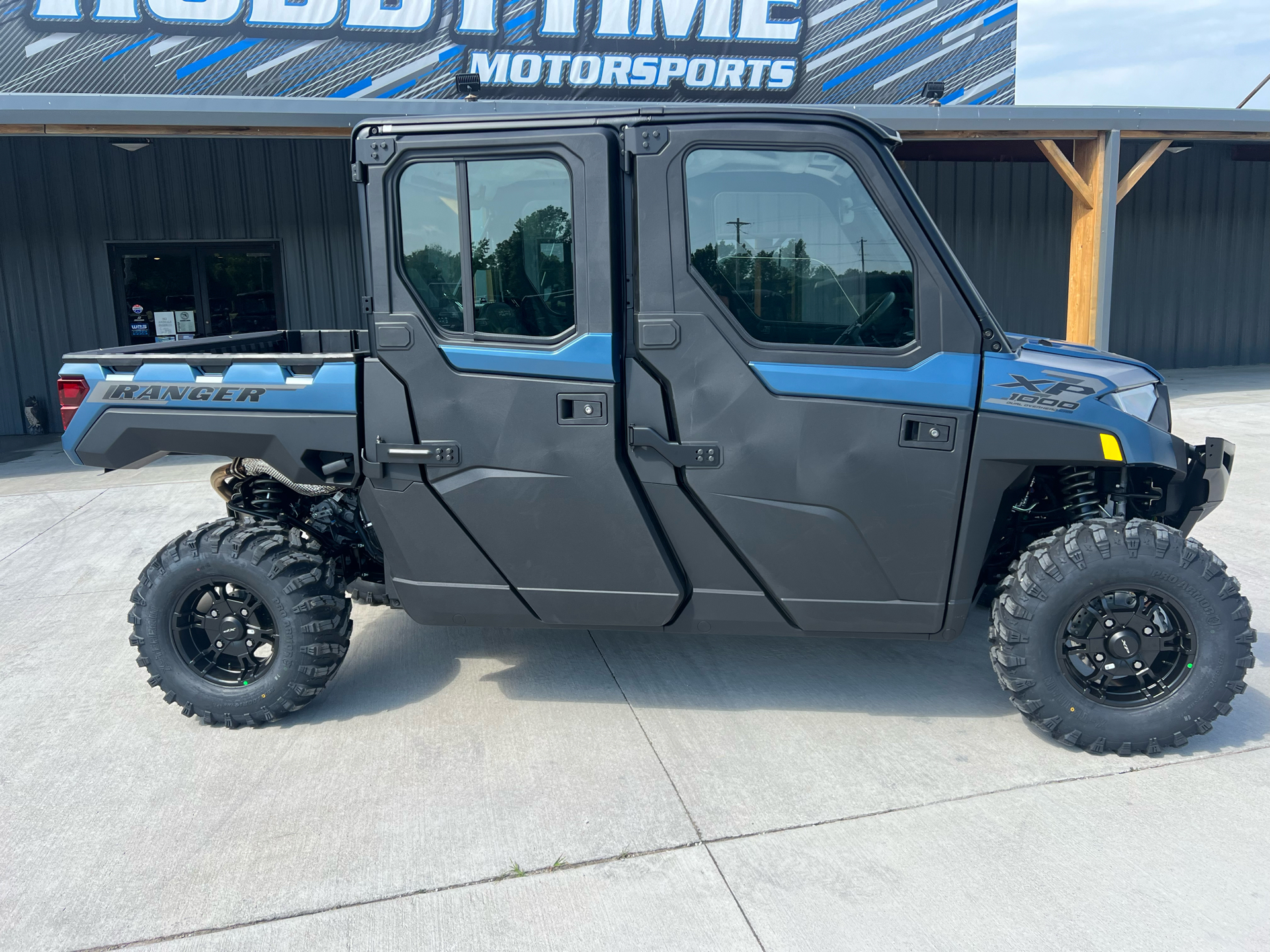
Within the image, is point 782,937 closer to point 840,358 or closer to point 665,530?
point 665,530

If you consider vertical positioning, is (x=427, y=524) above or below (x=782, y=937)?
above

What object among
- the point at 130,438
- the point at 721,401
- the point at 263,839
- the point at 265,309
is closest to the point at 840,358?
the point at 721,401

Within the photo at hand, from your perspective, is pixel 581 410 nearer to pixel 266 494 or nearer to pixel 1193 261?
pixel 266 494

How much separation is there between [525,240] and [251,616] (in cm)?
190

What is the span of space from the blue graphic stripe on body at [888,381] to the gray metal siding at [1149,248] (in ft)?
42.8

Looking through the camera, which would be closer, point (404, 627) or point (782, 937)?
point (782, 937)

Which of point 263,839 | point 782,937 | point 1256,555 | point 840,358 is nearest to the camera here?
point 782,937

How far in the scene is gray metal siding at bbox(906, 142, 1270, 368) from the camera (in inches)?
611

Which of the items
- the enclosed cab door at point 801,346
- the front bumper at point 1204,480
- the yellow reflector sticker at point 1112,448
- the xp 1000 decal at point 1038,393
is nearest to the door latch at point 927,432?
the enclosed cab door at point 801,346

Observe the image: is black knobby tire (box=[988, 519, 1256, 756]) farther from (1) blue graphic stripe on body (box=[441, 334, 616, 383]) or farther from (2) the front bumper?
(1) blue graphic stripe on body (box=[441, 334, 616, 383])

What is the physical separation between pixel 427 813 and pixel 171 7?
9664 mm

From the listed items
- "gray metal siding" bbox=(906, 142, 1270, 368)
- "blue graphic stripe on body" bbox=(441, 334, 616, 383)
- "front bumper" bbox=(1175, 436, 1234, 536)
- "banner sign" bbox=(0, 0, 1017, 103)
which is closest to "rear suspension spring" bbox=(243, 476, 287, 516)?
"blue graphic stripe on body" bbox=(441, 334, 616, 383)

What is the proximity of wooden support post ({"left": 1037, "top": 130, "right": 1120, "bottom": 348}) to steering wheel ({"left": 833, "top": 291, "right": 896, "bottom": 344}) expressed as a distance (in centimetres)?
874

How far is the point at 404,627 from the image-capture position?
4.80 m
